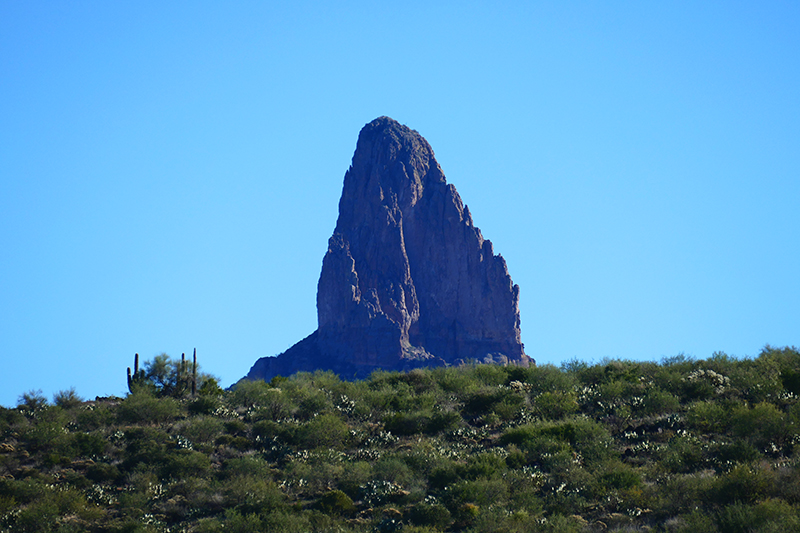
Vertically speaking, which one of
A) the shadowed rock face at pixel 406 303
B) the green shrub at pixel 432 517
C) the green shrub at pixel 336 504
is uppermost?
the shadowed rock face at pixel 406 303

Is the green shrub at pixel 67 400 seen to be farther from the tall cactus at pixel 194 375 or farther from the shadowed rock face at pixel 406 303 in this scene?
the shadowed rock face at pixel 406 303

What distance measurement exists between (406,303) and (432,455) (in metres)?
162

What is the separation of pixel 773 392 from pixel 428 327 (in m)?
161

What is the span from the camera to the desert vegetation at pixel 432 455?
2072cm

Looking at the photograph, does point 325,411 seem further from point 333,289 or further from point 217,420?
point 333,289

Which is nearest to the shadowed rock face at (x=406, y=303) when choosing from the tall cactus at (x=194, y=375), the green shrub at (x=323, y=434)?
the tall cactus at (x=194, y=375)

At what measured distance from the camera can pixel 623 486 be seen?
2170 cm

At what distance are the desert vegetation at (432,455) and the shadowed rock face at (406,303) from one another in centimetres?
13178

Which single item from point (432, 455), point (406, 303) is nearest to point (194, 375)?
point (432, 455)

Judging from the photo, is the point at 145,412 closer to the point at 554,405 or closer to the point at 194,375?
the point at 194,375

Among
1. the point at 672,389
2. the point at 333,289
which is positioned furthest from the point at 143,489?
the point at 333,289

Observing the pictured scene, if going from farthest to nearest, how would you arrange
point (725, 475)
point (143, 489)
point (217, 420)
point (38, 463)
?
point (217, 420) → point (38, 463) → point (143, 489) → point (725, 475)

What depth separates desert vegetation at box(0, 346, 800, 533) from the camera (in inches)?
816

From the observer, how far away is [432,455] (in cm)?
2511
